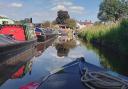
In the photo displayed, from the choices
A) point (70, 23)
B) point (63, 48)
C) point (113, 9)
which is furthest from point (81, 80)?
point (70, 23)

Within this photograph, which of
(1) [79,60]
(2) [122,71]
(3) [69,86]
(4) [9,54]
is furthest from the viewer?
(4) [9,54]

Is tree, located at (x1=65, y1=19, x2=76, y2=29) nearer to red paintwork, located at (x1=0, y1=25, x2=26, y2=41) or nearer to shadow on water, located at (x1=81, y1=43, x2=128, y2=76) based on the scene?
red paintwork, located at (x1=0, y1=25, x2=26, y2=41)

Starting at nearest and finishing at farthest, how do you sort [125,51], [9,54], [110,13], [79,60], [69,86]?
1. [69,86]
2. [79,60]
3. [9,54]
4. [125,51]
5. [110,13]

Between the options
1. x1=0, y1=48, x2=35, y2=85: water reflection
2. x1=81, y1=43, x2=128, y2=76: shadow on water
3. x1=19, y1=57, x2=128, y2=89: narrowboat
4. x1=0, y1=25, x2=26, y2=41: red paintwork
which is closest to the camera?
x1=19, y1=57, x2=128, y2=89: narrowboat

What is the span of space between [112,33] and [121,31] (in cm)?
459

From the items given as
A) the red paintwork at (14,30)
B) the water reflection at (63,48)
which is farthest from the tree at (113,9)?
the red paintwork at (14,30)

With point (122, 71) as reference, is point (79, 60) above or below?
above

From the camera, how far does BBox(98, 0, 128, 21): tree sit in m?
107

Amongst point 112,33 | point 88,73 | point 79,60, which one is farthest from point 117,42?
point 88,73

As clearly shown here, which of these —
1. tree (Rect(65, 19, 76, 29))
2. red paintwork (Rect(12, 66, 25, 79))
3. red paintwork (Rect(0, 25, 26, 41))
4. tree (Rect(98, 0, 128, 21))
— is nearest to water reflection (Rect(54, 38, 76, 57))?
red paintwork (Rect(0, 25, 26, 41))

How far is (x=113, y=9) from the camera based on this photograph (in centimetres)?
10812

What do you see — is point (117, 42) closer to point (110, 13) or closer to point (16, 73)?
point (16, 73)

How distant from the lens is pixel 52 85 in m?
7.38

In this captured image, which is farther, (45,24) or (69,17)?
(69,17)
